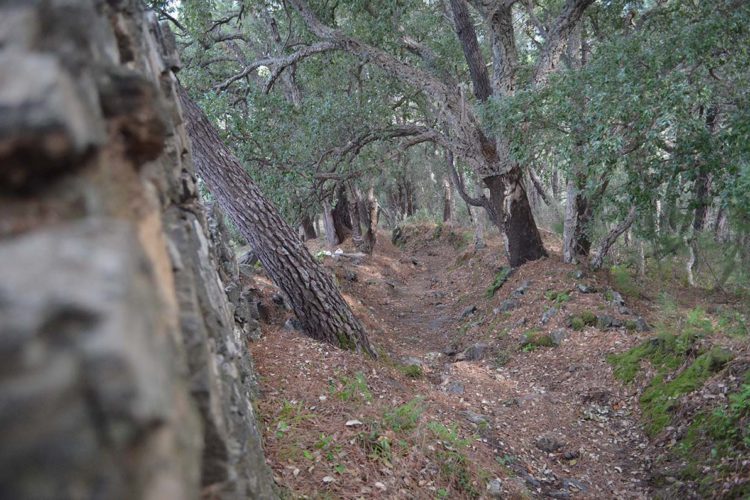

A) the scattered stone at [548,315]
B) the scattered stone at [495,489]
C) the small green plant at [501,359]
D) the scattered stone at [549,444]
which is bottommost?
the scattered stone at [549,444]

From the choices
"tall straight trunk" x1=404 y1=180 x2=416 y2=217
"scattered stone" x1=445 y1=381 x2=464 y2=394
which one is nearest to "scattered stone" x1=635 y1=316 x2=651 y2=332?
"scattered stone" x1=445 y1=381 x2=464 y2=394

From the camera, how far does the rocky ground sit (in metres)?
4.38

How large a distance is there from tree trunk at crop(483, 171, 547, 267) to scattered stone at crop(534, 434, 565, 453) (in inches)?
244

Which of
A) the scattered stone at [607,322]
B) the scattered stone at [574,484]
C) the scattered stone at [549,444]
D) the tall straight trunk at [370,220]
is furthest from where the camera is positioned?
the tall straight trunk at [370,220]

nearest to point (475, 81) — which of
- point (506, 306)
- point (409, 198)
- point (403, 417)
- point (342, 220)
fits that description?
point (506, 306)

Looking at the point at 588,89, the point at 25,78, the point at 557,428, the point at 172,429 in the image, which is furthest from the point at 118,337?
the point at 588,89

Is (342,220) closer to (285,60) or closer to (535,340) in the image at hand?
(285,60)

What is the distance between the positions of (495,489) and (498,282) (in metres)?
7.42

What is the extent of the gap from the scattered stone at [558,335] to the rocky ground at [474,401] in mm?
20

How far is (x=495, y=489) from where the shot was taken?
455 centimetres

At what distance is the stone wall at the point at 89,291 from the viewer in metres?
1.03

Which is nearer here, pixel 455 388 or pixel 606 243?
pixel 455 388

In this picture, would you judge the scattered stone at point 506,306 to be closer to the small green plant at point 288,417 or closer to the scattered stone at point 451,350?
the scattered stone at point 451,350

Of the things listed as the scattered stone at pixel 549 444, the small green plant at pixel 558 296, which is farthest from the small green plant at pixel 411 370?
the small green plant at pixel 558 296
